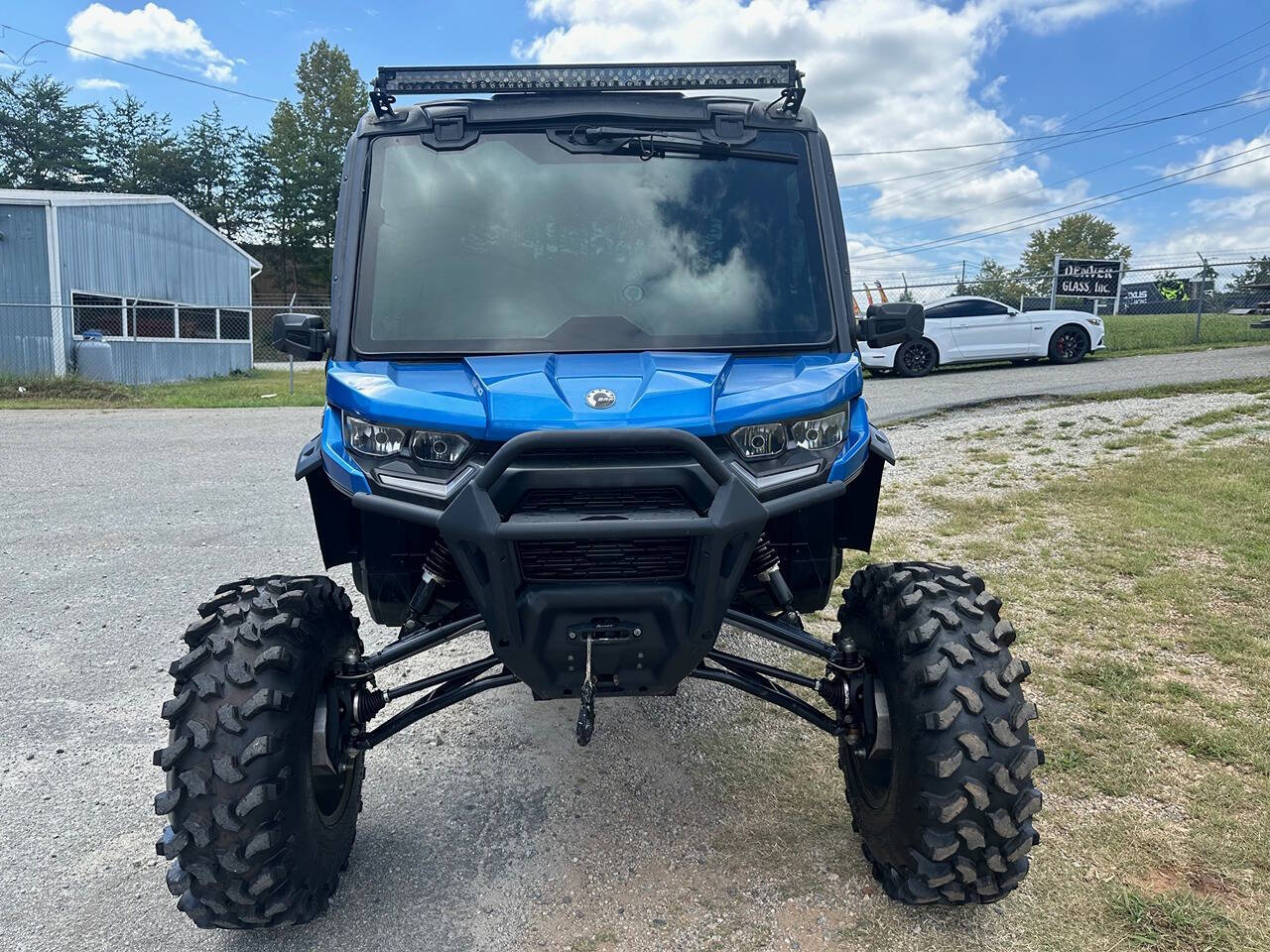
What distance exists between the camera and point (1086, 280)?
2402cm

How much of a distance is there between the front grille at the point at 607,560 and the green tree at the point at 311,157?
181ft

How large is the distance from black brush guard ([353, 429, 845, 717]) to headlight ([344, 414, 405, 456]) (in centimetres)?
15

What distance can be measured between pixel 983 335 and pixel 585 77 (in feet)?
54.3

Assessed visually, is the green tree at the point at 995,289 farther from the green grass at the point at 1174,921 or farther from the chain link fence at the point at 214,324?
the green grass at the point at 1174,921

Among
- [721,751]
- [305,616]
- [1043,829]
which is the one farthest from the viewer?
[721,751]

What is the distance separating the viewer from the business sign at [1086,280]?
23.8 meters

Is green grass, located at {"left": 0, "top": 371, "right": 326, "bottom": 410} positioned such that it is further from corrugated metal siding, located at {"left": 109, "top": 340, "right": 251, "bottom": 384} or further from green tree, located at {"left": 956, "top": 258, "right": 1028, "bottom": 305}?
green tree, located at {"left": 956, "top": 258, "right": 1028, "bottom": 305}

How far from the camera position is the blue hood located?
7.83ft

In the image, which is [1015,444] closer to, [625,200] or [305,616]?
[625,200]

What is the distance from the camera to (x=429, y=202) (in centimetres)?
306

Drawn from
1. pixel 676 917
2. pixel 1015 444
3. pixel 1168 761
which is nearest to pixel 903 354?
pixel 1015 444

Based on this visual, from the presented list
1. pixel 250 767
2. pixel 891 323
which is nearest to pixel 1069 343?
pixel 891 323

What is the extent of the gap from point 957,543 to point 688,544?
4798mm

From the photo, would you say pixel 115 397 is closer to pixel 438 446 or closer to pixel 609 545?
pixel 438 446
